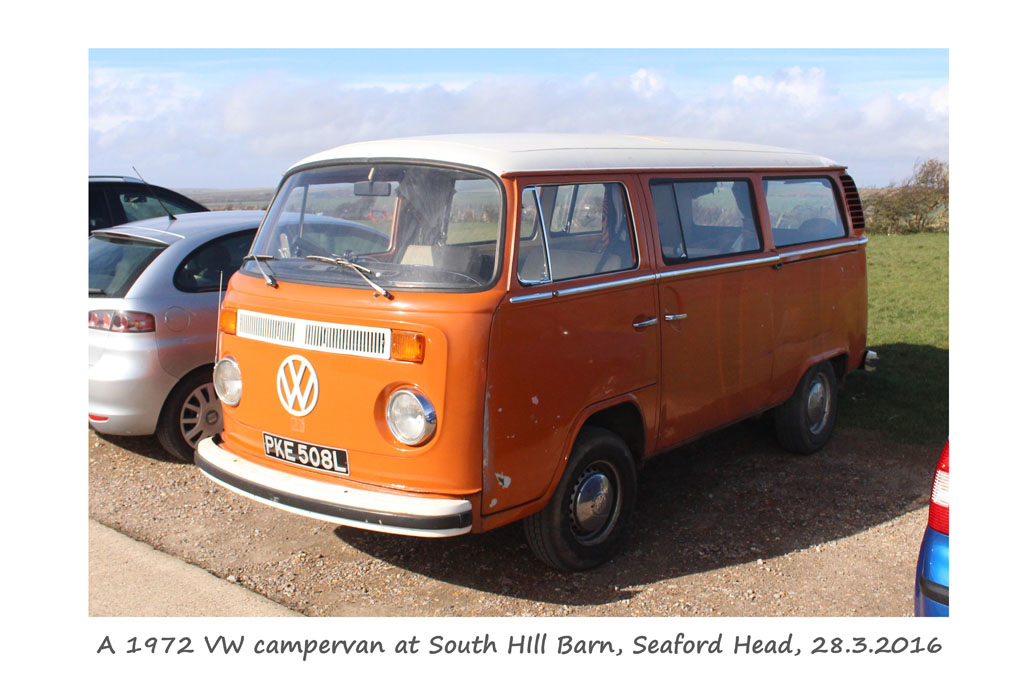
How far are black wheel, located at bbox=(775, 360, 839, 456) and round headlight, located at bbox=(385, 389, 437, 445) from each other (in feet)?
11.2

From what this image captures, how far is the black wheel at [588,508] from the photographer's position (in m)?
4.57

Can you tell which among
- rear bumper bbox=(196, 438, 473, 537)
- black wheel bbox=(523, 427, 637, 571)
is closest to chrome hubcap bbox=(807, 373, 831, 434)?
black wheel bbox=(523, 427, 637, 571)

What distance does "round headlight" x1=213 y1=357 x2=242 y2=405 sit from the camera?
475 centimetres

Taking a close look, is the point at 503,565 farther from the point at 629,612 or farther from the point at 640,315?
the point at 640,315

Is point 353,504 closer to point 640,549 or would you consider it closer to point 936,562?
point 640,549

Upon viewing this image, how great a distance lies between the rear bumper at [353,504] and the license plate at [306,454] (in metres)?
0.08

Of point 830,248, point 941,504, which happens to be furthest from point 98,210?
point 941,504

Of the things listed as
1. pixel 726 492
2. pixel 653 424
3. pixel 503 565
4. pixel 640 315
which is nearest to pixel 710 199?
pixel 640 315

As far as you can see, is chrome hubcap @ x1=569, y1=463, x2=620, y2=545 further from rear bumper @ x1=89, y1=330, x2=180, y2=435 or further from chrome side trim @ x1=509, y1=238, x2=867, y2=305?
rear bumper @ x1=89, y1=330, x2=180, y2=435

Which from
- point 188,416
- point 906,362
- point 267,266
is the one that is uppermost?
point 267,266

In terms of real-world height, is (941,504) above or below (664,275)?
below

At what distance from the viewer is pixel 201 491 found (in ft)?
19.4

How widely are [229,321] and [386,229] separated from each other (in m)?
1.03

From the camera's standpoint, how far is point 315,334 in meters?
4.34
